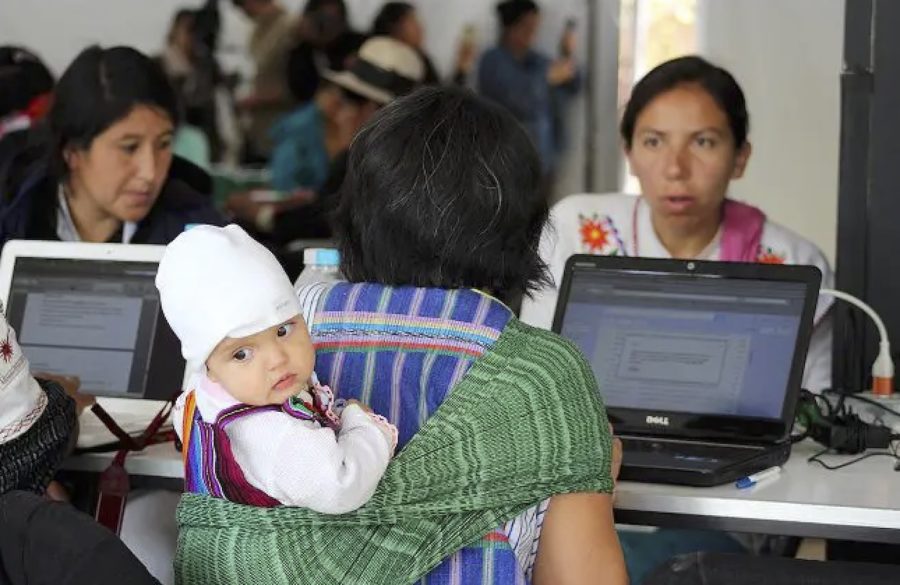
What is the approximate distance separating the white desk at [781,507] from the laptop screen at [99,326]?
0.91 m

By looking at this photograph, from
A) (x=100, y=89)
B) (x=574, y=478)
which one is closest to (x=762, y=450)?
(x=574, y=478)

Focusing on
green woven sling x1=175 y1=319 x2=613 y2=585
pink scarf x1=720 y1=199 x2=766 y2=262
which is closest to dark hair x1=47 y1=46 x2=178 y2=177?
pink scarf x1=720 y1=199 x2=766 y2=262

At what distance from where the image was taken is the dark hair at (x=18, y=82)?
4.38 m

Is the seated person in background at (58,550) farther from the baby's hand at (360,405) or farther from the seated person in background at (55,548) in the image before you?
the baby's hand at (360,405)

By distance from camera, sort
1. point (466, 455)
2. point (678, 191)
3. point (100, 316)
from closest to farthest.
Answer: point (466, 455) < point (100, 316) < point (678, 191)

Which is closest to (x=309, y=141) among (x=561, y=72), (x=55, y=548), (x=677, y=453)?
(x=561, y=72)

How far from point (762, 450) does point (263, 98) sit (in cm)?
395

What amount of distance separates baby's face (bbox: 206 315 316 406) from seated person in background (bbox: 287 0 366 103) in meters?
4.20

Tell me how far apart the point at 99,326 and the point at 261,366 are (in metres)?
1.17

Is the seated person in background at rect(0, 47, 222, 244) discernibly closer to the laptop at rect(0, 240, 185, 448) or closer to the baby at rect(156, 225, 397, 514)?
the laptop at rect(0, 240, 185, 448)

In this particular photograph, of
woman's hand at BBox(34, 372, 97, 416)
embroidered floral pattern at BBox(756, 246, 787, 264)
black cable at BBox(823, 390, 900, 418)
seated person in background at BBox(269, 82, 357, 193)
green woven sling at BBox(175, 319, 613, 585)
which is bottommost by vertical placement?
seated person in background at BBox(269, 82, 357, 193)

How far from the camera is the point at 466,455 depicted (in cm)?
170

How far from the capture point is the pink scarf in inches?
118

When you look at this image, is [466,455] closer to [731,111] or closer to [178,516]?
[178,516]
